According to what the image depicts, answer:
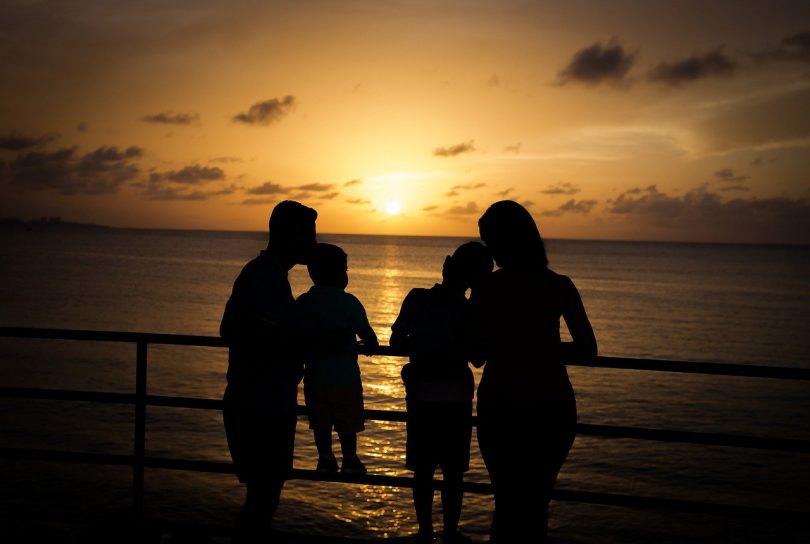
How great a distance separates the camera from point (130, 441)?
15859 millimetres

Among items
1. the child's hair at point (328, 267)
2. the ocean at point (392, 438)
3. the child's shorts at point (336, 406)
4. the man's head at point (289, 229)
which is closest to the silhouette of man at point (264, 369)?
the man's head at point (289, 229)

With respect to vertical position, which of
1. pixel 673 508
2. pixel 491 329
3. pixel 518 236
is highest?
pixel 518 236

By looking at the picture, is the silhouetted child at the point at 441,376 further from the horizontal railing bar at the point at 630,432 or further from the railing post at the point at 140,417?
the railing post at the point at 140,417

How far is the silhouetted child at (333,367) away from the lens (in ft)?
14.2

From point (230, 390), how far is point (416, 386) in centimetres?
119

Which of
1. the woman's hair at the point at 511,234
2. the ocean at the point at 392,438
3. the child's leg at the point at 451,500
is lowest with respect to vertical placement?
the ocean at the point at 392,438

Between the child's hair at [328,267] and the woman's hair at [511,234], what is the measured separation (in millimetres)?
1198

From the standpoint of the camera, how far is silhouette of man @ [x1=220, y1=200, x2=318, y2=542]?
3.39 m

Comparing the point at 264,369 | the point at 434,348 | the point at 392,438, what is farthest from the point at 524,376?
the point at 392,438

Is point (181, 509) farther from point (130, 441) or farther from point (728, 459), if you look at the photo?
point (728, 459)

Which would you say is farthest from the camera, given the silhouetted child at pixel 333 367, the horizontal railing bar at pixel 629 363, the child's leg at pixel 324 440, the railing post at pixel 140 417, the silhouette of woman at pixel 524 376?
the railing post at pixel 140 417

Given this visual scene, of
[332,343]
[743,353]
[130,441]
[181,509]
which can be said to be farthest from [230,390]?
[743,353]

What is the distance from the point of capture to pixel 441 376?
4270 millimetres

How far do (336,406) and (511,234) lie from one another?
1.71m
